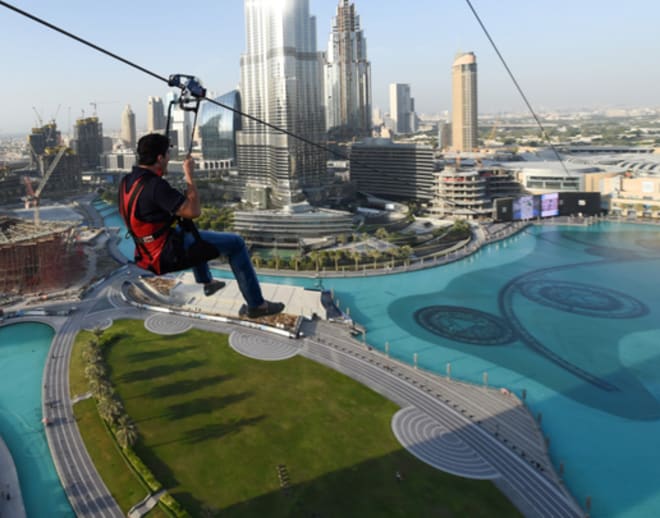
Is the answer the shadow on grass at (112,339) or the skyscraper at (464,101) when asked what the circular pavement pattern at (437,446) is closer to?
the shadow on grass at (112,339)

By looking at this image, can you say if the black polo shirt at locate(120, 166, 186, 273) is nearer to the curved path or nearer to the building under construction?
the curved path

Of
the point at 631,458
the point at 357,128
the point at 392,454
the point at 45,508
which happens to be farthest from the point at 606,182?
the point at 357,128

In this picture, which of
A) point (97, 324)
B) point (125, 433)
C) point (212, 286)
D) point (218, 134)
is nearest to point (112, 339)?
point (97, 324)

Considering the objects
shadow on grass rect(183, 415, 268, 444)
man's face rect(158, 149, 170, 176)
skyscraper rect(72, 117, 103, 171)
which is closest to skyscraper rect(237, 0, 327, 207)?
shadow on grass rect(183, 415, 268, 444)

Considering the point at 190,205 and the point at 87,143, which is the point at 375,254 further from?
the point at 87,143

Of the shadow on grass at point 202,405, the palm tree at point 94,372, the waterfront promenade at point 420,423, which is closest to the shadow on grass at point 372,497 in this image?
the waterfront promenade at point 420,423

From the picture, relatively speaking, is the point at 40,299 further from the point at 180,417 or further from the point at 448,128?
the point at 448,128
